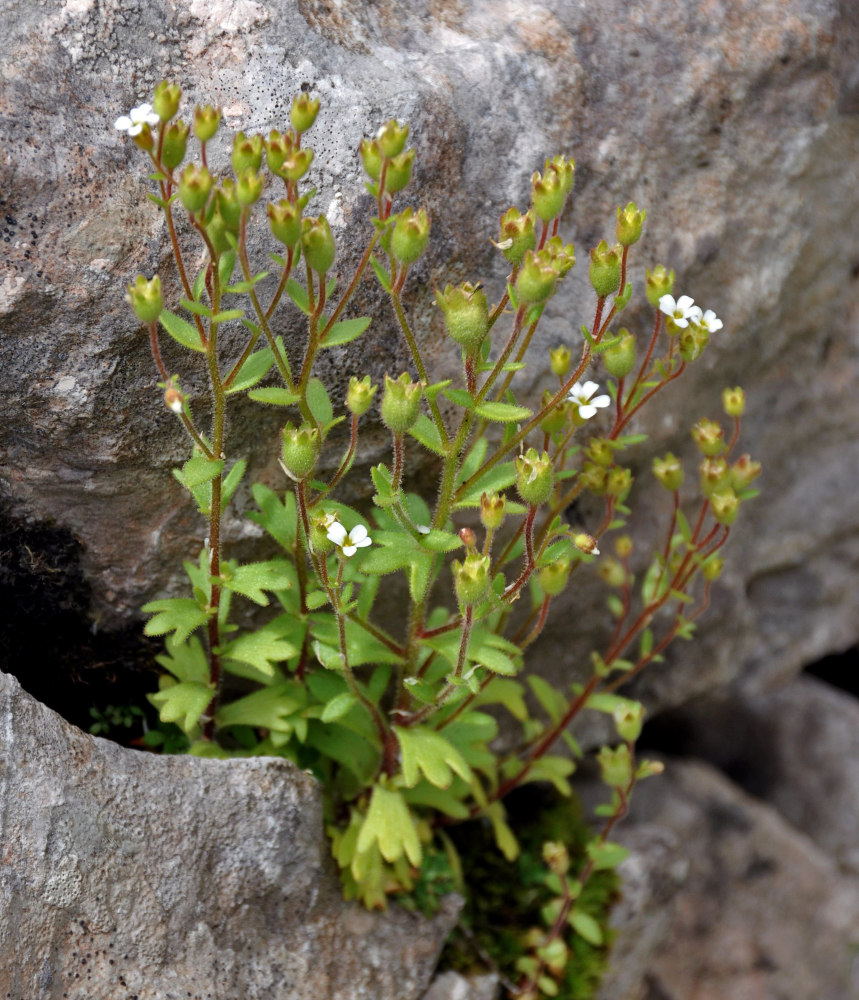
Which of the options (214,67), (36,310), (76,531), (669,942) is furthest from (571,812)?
(214,67)

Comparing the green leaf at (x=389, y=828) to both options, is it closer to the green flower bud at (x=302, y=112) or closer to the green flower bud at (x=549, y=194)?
the green flower bud at (x=549, y=194)

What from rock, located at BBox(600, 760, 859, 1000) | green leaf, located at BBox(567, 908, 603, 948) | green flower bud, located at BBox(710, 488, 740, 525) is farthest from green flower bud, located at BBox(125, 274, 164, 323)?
rock, located at BBox(600, 760, 859, 1000)

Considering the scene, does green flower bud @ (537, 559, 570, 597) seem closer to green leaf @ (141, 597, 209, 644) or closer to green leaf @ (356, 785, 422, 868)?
green leaf @ (356, 785, 422, 868)

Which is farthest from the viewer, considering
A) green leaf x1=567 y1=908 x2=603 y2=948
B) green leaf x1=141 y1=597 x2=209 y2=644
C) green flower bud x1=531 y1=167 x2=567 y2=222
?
green leaf x1=567 y1=908 x2=603 y2=948

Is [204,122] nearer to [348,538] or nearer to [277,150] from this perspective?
[277,150]

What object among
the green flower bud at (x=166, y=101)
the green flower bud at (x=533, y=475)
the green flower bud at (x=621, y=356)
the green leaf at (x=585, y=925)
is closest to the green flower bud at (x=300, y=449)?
the green flower bud at (x=533, y=475)

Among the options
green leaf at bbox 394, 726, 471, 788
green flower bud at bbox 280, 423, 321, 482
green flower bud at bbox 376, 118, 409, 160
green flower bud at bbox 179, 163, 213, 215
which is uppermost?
green flower bud at bbox 376, 118, 409, 160
